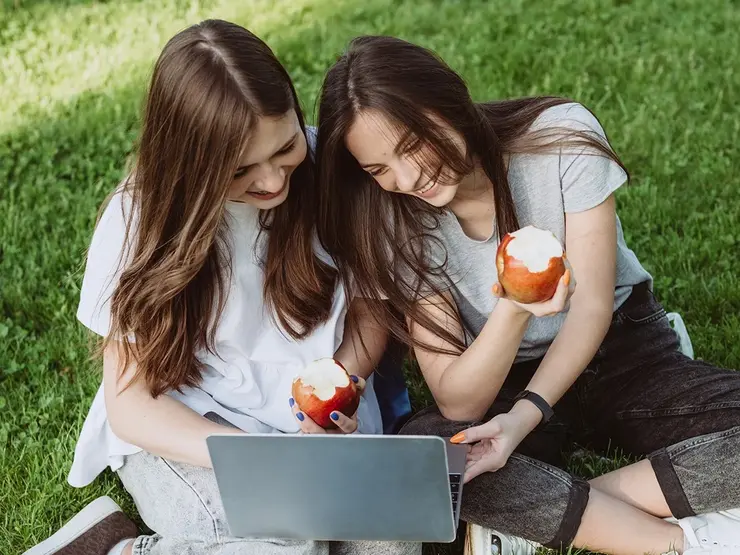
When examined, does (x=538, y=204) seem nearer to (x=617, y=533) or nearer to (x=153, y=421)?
(x=617, y=533)

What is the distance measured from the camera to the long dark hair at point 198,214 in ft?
6.56

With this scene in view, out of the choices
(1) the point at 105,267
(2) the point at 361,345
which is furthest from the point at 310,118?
(1) the point at 105,267

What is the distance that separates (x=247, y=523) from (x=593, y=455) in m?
0.98

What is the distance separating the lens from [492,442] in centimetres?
215

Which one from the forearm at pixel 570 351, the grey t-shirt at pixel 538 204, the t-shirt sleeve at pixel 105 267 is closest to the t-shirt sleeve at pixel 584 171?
the grey t-shirt at pixel 538 204

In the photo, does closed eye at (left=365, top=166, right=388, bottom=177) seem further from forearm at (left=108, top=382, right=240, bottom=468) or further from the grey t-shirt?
forearm at (left=108, top=382, right=240, bottom=468)

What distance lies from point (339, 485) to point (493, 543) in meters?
0.51

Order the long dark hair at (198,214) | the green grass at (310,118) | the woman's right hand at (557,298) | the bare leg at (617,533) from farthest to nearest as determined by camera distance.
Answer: the green grass at (310,118)
the bare leg at (617,533)
the long dark hair at (198,214)
the woman's right hand at (557,298)

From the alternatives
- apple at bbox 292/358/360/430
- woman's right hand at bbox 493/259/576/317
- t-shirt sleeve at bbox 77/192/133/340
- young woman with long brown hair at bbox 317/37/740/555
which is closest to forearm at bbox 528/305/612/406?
young woman with long brown hair at bbox 317/37/740/555

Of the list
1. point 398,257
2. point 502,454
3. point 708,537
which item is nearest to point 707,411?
point 708,537

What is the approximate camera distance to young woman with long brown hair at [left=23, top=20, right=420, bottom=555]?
6.64 feet

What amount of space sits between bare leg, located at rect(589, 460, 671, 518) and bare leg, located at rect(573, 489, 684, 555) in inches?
2.9

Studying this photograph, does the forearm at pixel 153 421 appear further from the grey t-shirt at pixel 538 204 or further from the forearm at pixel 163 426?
the grey t-shirt at pixel 538 204

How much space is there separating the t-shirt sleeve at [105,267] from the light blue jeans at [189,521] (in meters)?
0.35
